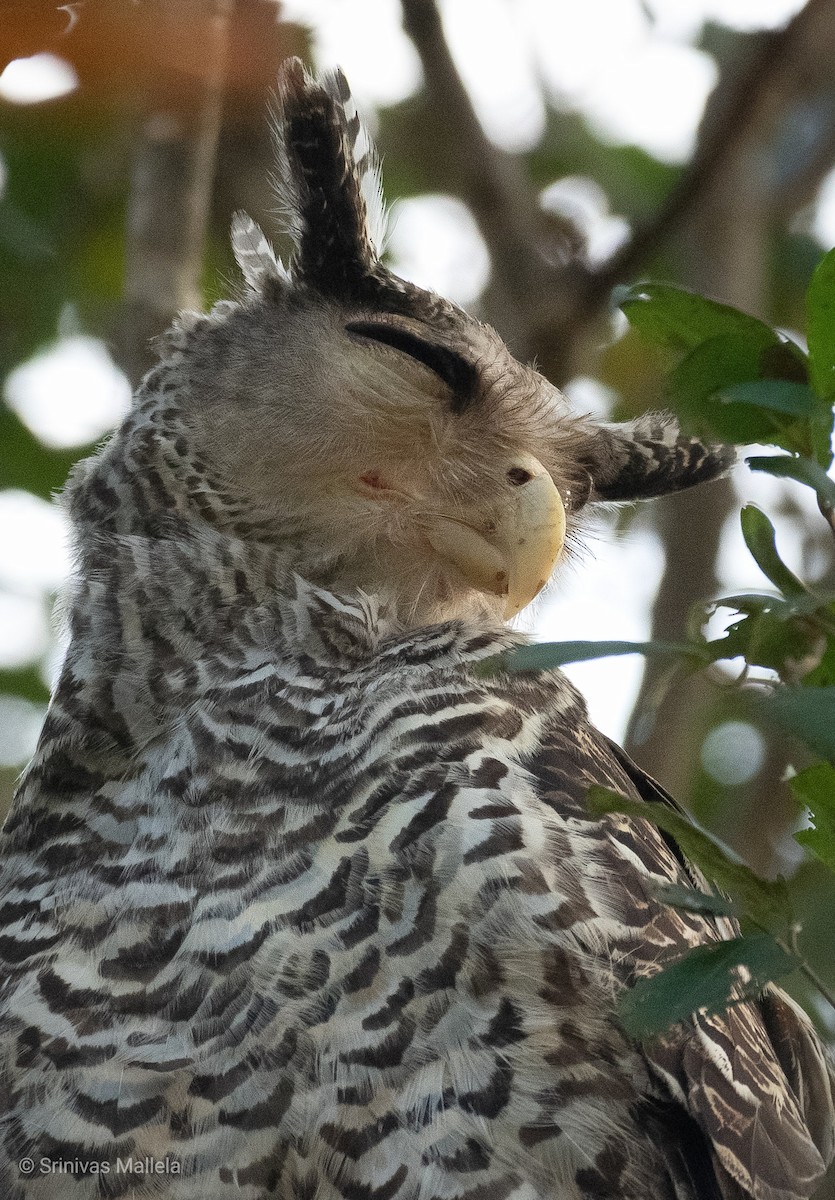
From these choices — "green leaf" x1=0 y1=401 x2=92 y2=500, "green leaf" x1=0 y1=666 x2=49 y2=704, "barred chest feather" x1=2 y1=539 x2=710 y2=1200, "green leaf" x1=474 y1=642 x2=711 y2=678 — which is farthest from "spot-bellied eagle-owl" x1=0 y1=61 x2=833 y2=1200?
"green leaf" x1=0 y1=666 x2=49 y2=704

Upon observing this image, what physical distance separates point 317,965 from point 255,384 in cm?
138

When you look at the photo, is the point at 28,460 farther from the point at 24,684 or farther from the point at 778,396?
the point at 778,396

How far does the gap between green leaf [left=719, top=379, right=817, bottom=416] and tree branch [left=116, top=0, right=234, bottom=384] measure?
86.0 inches

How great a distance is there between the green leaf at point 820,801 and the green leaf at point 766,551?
0.65ft

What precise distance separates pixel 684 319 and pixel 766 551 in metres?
0.34

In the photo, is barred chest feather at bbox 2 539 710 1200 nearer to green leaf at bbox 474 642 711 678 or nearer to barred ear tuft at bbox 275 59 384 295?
green leaf at bbox 474 642 711 678

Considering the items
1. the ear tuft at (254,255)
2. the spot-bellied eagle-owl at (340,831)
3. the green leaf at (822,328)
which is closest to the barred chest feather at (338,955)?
the spot-bellied eagle-owl at (340,831)

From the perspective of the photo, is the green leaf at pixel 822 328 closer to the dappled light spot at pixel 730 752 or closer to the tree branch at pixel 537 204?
the tree branch at pixel 537 204

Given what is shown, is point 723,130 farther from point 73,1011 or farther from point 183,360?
point 73,1011

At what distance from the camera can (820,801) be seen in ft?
5.43

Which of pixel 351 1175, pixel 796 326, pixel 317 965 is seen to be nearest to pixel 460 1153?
pixel 351 1175

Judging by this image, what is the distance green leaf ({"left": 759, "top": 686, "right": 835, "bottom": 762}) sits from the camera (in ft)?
4.42

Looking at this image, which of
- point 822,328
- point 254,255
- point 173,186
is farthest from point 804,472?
point 173,186

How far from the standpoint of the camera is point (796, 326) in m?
5.13
